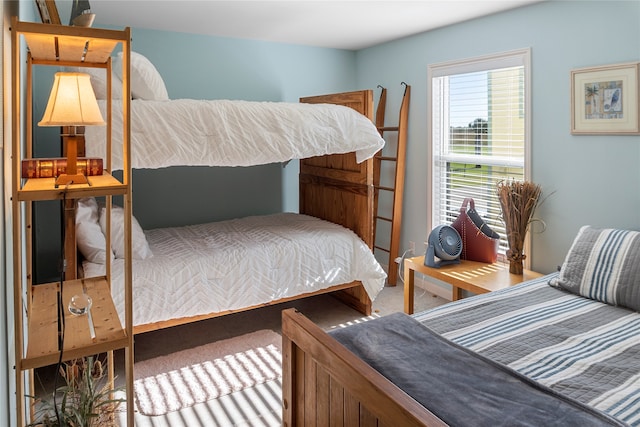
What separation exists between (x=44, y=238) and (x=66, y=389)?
2342 mm

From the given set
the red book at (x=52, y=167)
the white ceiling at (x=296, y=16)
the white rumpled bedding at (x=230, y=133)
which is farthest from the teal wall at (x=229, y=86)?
the red book at (x=52, y=167)

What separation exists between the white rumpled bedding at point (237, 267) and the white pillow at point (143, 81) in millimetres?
986

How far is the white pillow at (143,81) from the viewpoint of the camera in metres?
2.80

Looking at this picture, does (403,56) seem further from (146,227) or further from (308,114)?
(146,227)

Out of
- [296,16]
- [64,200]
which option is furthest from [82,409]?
[296,16]

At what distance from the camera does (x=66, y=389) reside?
5.27 ft

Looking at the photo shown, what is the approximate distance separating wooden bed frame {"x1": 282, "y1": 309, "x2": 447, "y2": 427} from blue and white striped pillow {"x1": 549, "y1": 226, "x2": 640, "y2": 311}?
1498 mm

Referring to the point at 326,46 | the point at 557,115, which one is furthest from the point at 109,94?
the point at 326,46

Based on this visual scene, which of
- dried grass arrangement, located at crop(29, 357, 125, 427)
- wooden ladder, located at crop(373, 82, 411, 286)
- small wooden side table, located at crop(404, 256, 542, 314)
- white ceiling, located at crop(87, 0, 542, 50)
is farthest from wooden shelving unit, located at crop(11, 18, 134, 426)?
wooden ladder, located at crop(373, 82, 411, 286)

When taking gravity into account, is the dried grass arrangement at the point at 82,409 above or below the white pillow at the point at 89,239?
below

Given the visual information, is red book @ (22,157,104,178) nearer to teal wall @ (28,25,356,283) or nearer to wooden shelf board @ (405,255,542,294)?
wooden shelf board @ (405,255,542,294)

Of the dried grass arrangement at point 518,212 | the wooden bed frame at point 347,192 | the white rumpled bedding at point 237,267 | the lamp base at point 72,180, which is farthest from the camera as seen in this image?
the wooden bed frame at point 347,192

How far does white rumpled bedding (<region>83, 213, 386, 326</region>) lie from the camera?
2.72 meters

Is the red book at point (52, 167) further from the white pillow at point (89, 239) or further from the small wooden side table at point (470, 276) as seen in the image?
the small wooden side table at point (470, 276)
